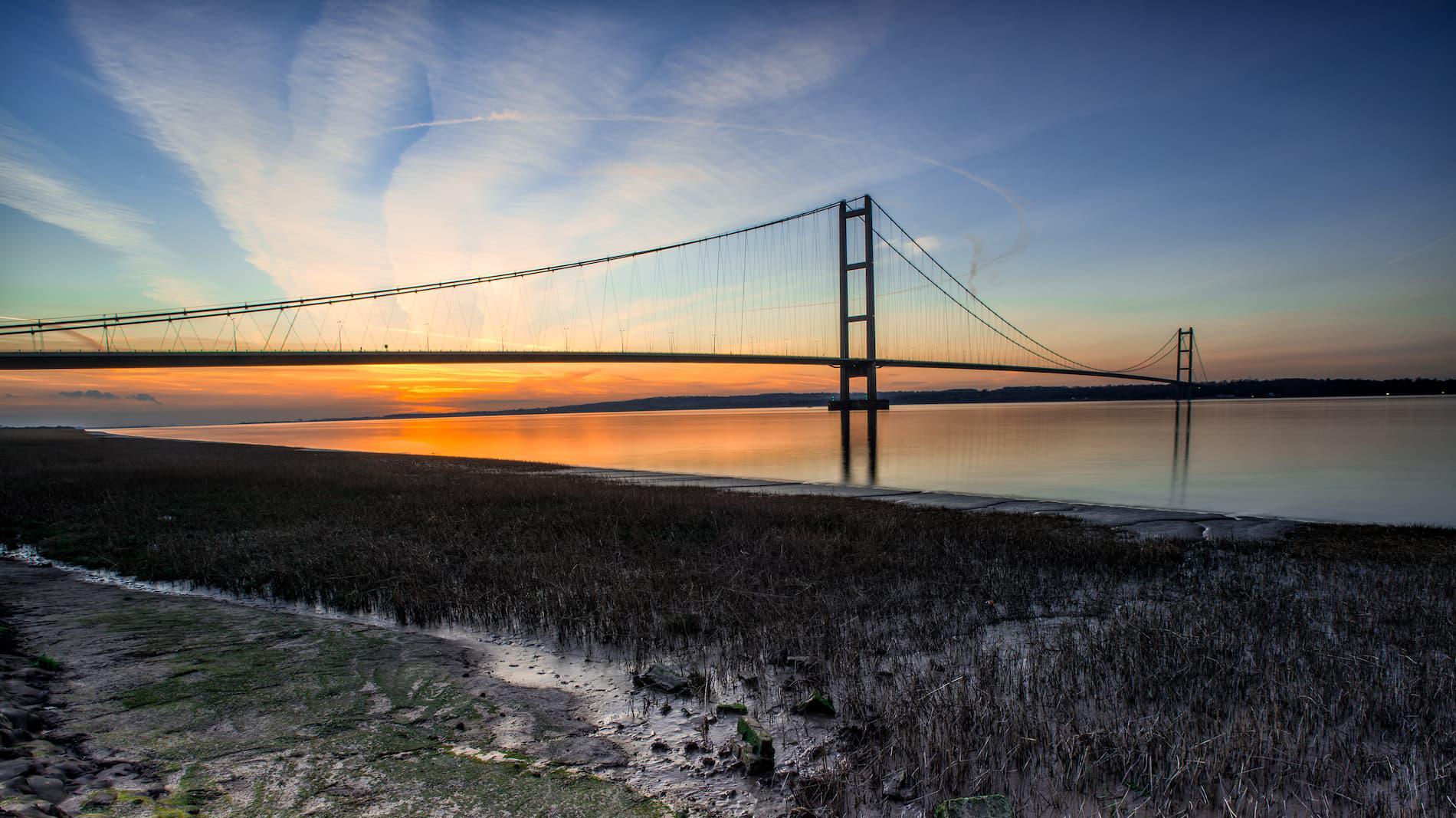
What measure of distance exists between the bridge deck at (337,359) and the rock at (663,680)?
47.8m

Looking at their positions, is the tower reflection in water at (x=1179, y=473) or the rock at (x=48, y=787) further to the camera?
the tower reflection in water at (x=1179, y=473)

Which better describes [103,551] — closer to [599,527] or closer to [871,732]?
[599,527]

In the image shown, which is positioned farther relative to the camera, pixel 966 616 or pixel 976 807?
pixel 966 616

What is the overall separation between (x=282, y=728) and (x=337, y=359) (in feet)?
165

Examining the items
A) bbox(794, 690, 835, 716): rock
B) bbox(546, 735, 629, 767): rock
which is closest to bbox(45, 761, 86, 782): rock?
bbox(546, 735, 629, 767): rock

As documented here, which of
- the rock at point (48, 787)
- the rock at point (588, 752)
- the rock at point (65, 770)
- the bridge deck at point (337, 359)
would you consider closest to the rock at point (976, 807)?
the rock at point (588, 752)

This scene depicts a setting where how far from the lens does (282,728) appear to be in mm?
3543

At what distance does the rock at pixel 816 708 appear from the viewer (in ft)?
12.2

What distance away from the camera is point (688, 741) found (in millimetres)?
3500

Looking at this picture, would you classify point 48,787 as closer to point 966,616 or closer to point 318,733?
point 318,733

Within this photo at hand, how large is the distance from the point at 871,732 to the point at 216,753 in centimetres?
339

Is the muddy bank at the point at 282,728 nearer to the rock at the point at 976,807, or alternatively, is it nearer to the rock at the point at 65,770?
the rock at the point at 65,770

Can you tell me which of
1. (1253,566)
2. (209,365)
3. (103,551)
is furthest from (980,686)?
(209,365)

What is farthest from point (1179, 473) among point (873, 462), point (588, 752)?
point (588, 752)
